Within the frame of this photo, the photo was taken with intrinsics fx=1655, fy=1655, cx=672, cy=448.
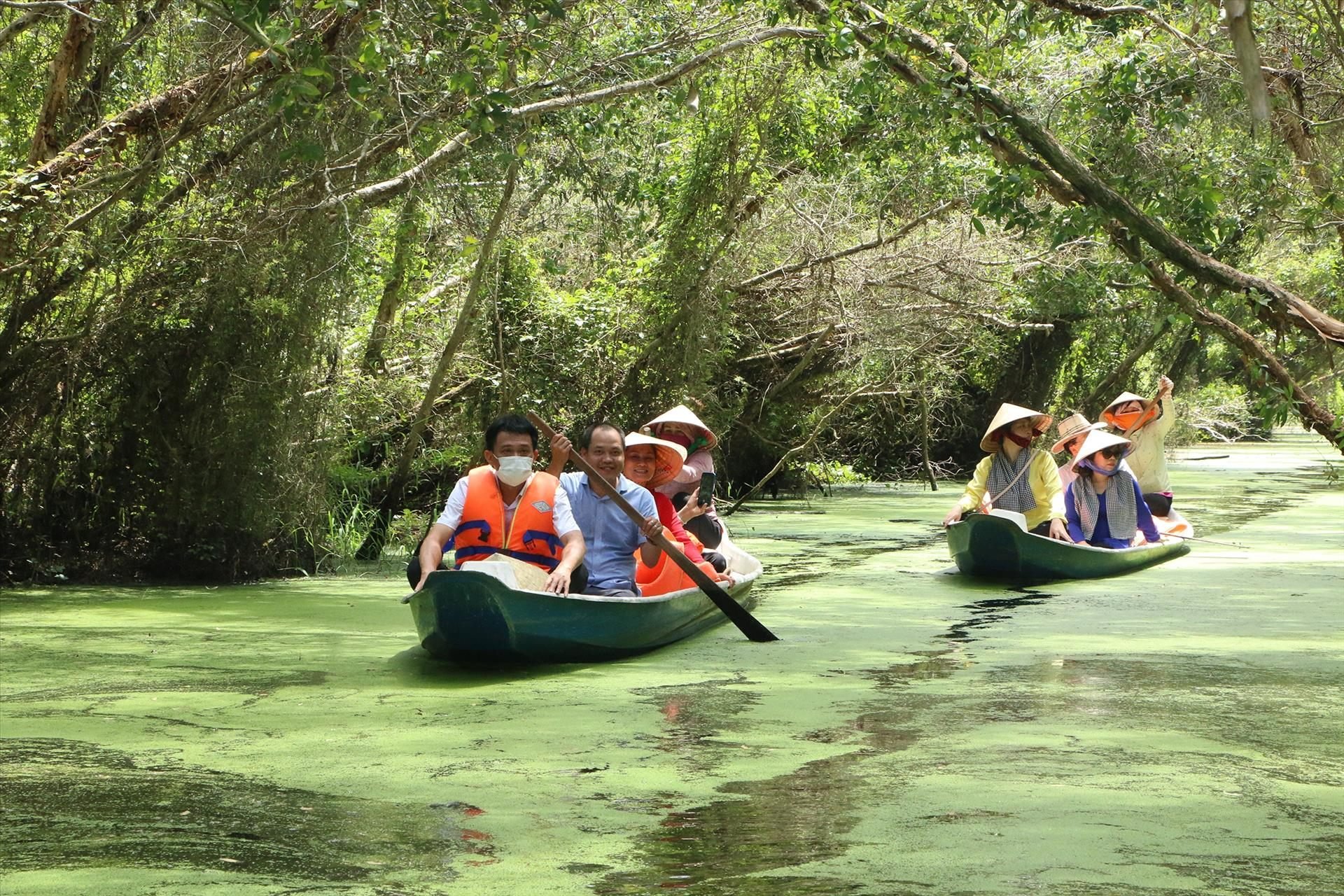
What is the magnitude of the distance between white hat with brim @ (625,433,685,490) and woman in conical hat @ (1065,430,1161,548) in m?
3.42

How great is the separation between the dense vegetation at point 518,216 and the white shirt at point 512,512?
155 cm

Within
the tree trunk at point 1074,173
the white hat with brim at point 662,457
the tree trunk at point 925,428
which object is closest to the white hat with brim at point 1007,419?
the tree trunk at point 1074,173

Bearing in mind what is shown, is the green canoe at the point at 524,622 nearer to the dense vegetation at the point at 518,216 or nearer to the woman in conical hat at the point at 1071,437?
the dense vegetation at the point at 518,216

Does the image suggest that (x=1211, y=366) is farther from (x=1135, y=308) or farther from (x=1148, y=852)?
(x=1148, y=852)

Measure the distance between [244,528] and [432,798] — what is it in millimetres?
5868

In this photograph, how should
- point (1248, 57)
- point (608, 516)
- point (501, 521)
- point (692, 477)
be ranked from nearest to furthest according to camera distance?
1. point (1248, 57)
2. point (501, 521)
3. point (608, 516)
4. point (692, 477)

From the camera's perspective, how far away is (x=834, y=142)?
555 inches

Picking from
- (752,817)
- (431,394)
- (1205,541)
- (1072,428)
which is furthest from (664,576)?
(1205,541)

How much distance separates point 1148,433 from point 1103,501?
5.22ft

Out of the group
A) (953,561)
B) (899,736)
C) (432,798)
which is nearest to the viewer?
(432,798)

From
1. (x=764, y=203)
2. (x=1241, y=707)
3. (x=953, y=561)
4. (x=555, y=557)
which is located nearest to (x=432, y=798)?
(x=555, y=557)

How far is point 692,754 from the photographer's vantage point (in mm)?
5113

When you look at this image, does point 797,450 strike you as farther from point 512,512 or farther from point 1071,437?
point 512,512

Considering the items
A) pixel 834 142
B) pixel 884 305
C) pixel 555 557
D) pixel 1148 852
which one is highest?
pixel 834 142
